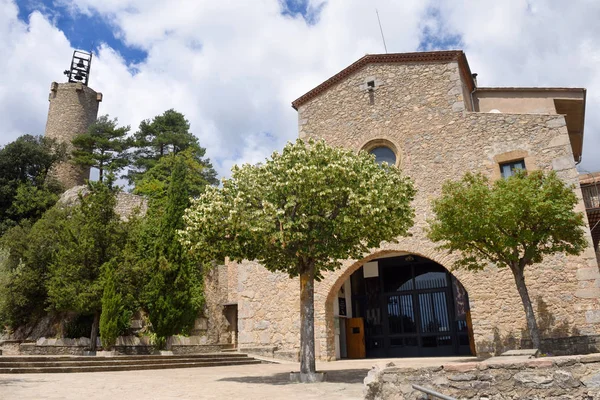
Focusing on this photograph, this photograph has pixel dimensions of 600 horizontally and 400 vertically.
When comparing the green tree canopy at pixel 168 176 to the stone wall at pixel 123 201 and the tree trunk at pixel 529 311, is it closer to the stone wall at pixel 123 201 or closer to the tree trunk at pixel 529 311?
the stone wall at pixel 123 201

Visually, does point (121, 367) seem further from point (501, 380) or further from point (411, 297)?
point (501, 380)

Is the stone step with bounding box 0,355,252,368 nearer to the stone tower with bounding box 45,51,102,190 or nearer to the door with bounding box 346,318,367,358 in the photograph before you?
the door with bounding box 346,318,367,358

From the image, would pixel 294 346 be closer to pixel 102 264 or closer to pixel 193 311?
pixel 193 311

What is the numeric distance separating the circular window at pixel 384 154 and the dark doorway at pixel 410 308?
4344 millimetres

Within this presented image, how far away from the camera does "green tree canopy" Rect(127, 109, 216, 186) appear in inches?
1455

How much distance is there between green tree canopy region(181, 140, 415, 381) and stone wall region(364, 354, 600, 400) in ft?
12.6

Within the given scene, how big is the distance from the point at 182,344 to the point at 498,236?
531 inches

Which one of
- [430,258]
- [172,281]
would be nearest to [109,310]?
[172,281]

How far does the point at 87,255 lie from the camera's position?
18.3 m

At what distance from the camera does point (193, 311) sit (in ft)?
66.5

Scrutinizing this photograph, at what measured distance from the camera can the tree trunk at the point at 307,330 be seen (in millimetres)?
10219

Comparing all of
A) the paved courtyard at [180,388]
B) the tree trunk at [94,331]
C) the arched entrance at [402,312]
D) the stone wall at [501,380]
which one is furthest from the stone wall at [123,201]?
the stone wall at [501,380]

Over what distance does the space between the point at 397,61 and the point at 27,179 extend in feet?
88.3

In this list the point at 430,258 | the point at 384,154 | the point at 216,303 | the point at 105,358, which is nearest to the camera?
the point at 105,358
